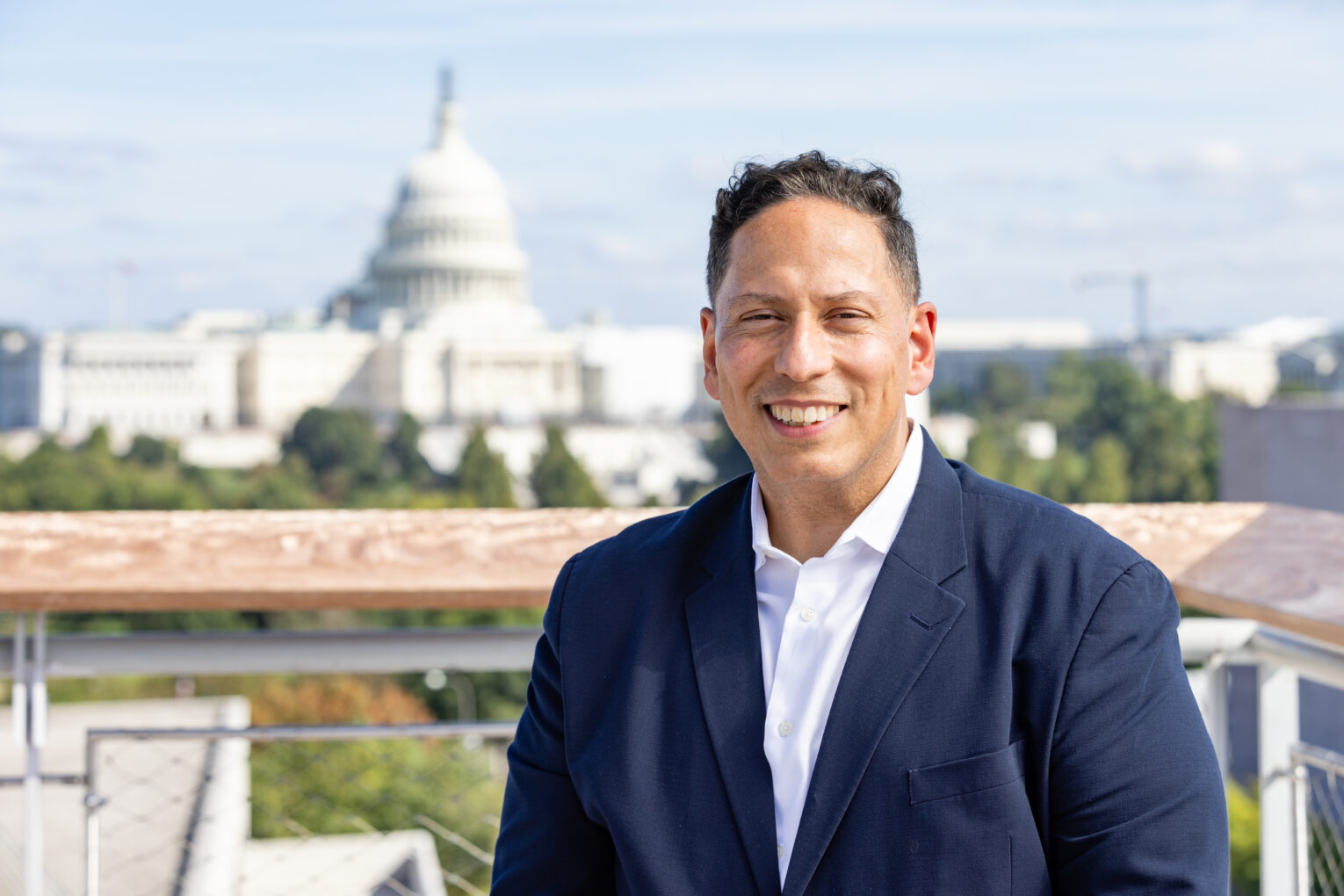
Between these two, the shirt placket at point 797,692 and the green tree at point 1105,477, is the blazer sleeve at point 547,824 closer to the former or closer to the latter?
the shirt placket at point 797,692

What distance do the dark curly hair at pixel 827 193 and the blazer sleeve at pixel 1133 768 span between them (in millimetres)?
441

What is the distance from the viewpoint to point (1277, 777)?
7.41 feet

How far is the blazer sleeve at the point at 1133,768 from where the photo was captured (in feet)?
4.89

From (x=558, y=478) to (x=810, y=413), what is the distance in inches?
1973

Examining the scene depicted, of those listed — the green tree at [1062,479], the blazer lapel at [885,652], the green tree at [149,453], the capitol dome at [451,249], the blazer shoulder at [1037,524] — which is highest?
the capitol dome at [451,249]

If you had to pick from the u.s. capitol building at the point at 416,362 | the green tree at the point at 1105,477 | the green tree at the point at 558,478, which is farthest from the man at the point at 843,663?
the u.s. capitol building at the point at 416,362

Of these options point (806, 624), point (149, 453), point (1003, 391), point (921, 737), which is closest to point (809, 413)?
point (806, 624)

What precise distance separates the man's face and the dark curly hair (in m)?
0.01

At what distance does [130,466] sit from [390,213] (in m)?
30.9

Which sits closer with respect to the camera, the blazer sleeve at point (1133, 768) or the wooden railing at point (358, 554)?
the blazer sleeve at point (1133, 768)

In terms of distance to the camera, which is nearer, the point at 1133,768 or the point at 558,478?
the point at 1133,768

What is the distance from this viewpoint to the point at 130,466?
52.8m

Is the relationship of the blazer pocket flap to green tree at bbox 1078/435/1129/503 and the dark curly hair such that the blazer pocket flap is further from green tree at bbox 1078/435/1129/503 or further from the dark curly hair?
green tree at bbox 1078/435/1129/503

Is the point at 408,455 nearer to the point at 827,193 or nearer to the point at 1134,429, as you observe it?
the point at 1134,429
